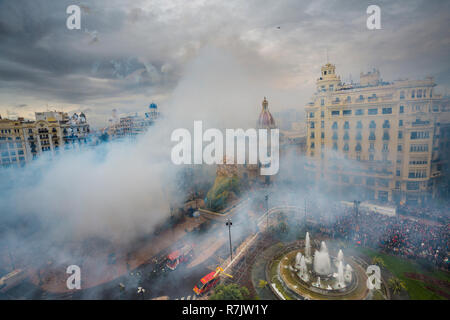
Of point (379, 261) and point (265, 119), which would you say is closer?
point (379, 261)

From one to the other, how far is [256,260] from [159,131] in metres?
22.0

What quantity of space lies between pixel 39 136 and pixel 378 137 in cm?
5306

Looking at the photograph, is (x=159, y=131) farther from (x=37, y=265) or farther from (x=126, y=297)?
(x=126, y=297)

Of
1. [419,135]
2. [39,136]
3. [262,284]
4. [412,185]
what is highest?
[39,136]

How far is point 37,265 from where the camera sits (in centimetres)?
1636

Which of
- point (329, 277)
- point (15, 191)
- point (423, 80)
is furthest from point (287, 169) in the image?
point (15, 191)

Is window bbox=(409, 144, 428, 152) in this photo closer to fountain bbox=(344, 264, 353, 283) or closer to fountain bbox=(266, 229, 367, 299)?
fountain bbox=(266, 229, 367, 299)

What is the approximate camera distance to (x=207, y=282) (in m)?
13.7

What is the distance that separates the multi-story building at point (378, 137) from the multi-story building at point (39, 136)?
45.3 metres

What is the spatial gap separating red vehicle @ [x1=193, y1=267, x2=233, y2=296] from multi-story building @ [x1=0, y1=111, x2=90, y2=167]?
125 feet

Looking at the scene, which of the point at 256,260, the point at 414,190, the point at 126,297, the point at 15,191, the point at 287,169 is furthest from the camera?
the point at 287,169

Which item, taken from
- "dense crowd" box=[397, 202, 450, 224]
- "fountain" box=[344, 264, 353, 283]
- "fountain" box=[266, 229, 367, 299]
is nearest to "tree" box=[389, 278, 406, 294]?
"fountain" box=[266, 229, 367, 299]

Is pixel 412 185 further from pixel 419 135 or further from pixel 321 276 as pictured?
pixel 321 276

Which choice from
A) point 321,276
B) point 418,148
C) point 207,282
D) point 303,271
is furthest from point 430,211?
point 207,282
